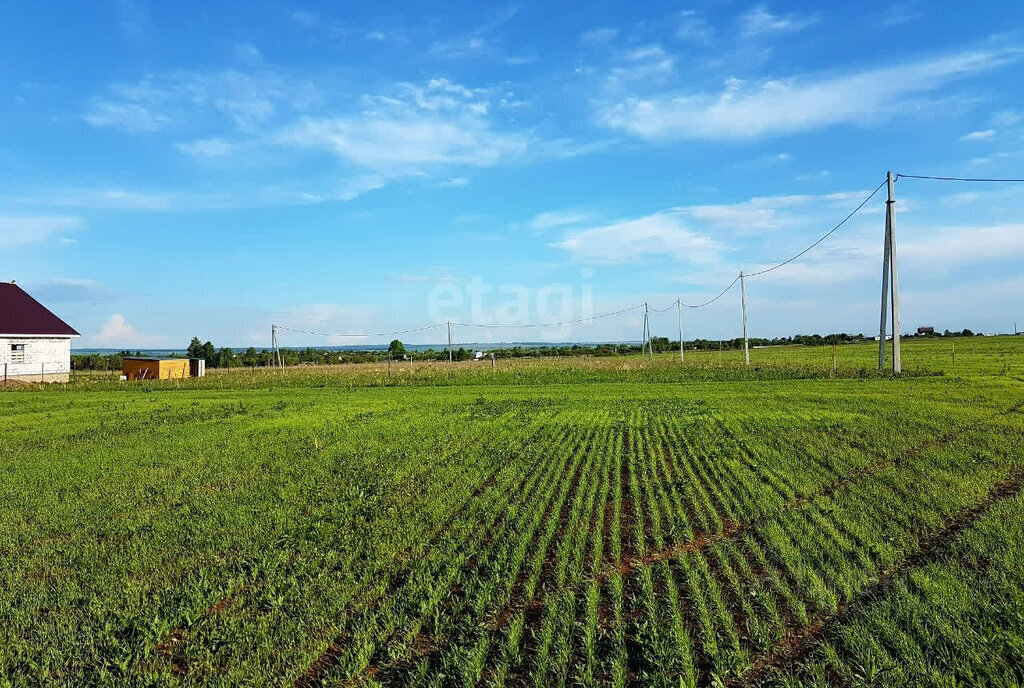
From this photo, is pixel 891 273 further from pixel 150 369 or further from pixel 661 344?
pixel 661 344

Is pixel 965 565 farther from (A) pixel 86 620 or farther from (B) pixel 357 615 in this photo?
(A) pixel 86 620

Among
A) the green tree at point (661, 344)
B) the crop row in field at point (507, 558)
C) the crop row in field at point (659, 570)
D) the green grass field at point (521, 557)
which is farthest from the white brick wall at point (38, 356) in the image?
the green tree at point (661, 344)

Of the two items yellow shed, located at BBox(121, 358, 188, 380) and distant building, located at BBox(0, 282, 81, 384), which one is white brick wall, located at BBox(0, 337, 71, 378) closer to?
distant building, located at BBox(0, 282, 81, 384)

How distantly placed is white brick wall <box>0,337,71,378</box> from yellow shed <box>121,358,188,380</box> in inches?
152

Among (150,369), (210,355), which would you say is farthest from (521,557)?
(210,355)

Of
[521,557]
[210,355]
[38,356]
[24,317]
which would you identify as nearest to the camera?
[521,557]

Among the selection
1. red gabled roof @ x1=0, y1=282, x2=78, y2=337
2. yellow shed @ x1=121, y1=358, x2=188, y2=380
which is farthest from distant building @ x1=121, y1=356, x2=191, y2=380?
red gabled roof @ x1=0, y1=282, x2=78, y2=337

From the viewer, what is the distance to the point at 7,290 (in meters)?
45.4

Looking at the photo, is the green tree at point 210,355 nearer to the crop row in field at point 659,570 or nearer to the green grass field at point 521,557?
the green grass field at point 521,557

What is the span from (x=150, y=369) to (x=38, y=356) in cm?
669

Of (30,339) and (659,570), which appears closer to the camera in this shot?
(659,570)

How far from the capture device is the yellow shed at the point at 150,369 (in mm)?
45219

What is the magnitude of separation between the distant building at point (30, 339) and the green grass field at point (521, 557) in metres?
32.5

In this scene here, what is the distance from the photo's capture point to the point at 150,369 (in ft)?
149
